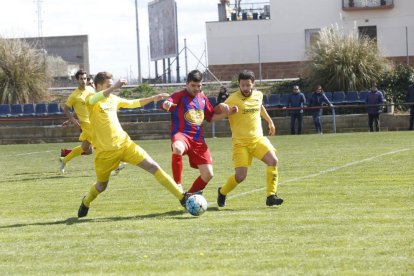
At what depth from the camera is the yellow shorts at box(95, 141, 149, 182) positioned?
11.5 metres

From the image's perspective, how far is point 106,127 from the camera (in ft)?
38.4

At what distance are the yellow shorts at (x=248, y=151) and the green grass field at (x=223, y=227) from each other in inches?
21.5

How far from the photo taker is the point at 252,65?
164ft

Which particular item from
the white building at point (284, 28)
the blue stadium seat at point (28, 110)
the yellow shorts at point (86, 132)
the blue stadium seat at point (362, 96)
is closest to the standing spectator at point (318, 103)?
the blue stadium seat at point (362, 96)

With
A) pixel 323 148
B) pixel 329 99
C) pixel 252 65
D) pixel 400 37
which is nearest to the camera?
pixel 323 148

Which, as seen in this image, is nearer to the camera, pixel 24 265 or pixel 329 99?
pixel 24 265

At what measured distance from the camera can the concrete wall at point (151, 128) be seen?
34562mm

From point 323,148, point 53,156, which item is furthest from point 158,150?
point 323,148

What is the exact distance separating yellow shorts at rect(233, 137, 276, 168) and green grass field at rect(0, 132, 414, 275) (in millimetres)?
545

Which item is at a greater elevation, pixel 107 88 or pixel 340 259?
pixel 107 88

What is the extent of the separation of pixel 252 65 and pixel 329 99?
14721 millimetres

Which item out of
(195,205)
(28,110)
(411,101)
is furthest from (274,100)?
(195,205)

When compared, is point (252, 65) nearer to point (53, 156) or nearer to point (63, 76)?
point (63, 76)

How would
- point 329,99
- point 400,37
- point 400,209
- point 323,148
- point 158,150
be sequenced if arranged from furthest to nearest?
point 400,37 < point 329,99 < point 158,150 < point 323,148 < point 400,209
